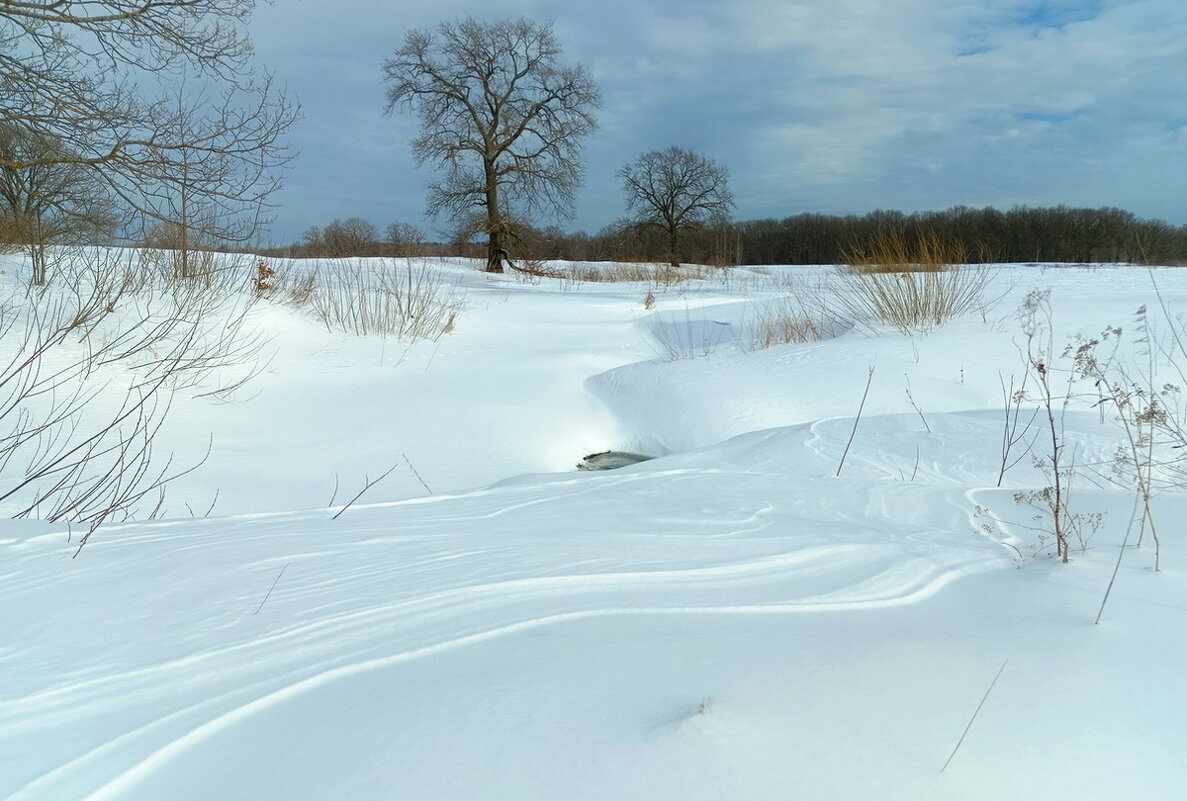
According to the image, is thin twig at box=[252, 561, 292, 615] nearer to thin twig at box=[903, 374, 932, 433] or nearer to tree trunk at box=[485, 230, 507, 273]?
thin twig at box=[903, 374, 932, 433]

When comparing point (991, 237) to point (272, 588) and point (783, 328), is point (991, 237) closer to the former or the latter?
point (783, 328)

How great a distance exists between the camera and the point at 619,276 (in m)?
19.5

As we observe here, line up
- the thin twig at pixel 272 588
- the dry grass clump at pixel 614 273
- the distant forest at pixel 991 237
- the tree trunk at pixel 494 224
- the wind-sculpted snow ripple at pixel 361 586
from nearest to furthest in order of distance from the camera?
the wind-sculpted snow ripple at pixel 361 586
the thin twig at pixel 272 588
the dry grass clump at pixel 614 273
the tree trunk at pixel 494 224
the distant forest at pixel 991 237

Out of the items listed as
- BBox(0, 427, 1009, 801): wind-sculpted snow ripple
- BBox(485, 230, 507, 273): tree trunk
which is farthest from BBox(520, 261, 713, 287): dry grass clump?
BBox(0, 427, 1009, 801): wind-sculpted snow ripple

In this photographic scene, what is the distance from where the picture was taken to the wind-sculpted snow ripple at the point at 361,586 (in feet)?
3.69

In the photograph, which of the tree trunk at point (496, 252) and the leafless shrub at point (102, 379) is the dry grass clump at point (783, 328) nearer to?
the leafless shrub at point (102, 379)

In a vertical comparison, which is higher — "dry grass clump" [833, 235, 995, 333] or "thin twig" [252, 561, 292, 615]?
"dry grass clump" [833, 235, 995, 333]

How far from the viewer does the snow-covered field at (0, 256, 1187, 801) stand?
918mm

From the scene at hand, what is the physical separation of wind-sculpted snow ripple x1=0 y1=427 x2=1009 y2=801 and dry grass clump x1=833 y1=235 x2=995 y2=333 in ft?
15.8

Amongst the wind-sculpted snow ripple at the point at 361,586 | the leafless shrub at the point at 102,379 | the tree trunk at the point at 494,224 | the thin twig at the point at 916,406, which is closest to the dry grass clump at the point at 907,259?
the thin twig at the point at 916,406

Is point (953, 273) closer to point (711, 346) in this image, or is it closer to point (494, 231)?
point (711, 346)

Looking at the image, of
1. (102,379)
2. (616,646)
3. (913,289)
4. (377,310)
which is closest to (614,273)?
(377,310)

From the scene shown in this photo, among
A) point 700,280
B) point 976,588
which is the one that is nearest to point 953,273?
point 976,588

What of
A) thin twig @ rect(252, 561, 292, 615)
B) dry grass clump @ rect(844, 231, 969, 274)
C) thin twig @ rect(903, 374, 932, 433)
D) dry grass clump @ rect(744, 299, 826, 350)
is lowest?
thin twig @ rect(903, 374, 932, 433)
